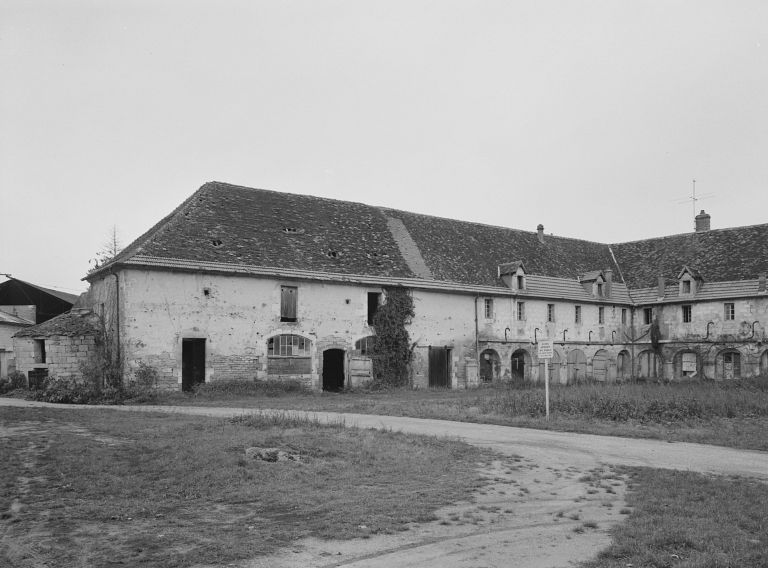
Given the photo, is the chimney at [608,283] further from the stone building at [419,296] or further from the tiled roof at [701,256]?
the tiled roof at [701,256]

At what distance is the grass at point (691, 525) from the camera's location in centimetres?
613

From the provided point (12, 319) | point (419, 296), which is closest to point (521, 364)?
point (419, 296)

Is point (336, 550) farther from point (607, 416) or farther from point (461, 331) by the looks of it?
point (461, 331)

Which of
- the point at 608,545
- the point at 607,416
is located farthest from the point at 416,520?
the point at 607,416

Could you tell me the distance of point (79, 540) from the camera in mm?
6562

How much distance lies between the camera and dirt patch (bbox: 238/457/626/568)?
6211mm

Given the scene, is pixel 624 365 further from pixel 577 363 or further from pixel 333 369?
pixel 333 369

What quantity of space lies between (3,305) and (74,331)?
72.9ft

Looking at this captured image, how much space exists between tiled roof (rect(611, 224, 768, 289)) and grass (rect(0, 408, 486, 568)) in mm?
31218

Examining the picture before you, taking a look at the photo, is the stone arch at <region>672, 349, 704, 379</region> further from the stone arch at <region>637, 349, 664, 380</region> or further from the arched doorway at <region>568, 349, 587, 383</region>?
the arched doorway at <region>568, 349, 587, 383</region>

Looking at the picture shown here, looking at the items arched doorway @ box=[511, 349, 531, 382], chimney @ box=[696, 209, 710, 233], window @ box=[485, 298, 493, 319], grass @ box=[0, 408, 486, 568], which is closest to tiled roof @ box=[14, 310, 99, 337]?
grass @ box=[0, 408, 486, 568]

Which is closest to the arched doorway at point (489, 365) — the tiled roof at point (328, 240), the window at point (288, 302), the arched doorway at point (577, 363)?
the tiled roof at point (328, 240)

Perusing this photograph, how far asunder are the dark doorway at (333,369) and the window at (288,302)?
278 centimetres

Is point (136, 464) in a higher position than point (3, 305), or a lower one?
lower
